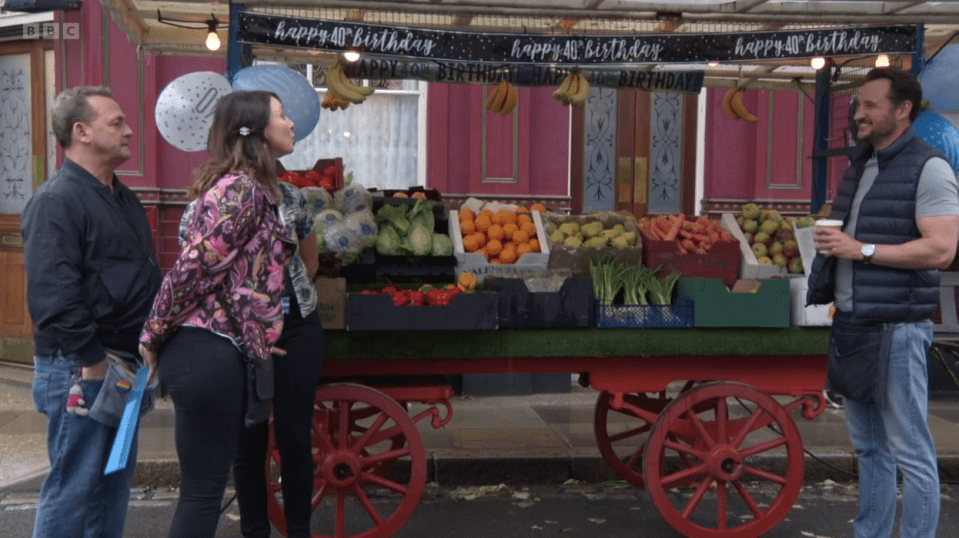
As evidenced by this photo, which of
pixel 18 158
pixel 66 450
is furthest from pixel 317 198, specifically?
pixel 18 158

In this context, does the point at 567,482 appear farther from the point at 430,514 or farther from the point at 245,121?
the point at 245,121

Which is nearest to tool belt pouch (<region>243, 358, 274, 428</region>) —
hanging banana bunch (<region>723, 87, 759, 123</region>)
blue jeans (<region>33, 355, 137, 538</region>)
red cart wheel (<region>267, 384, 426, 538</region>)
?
blue jeans (<region>33, 355, 137, 538</region>)

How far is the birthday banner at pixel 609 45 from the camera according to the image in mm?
4945

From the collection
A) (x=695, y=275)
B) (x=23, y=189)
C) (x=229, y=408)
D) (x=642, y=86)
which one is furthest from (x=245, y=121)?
(x=23, y=189)

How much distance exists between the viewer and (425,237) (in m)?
5.07

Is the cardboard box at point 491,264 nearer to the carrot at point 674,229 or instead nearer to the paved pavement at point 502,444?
the carrot at point 674,229

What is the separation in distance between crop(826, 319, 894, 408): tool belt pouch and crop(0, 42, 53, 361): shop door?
7584 mm

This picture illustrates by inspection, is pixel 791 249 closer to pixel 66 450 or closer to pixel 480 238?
pixel 480 238

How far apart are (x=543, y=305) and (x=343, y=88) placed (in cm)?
224

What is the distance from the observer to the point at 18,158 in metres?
9.23

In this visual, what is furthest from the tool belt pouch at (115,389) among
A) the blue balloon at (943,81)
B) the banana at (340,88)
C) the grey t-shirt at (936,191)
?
the blue balloon at (943,81)

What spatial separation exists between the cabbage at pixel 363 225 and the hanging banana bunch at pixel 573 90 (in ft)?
6.86

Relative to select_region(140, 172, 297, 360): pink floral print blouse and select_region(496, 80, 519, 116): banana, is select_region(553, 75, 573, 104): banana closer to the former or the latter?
select_region(496, 80, 519, 116): banana

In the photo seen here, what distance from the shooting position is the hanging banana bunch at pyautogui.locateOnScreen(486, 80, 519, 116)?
7.02 metres
